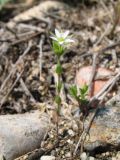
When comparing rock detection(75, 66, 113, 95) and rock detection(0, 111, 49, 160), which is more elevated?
rock detection(75, 66, 113, 95)

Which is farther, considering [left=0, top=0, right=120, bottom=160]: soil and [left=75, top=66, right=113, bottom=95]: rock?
[left=75, top=66, right=113, bottom=95]: rock

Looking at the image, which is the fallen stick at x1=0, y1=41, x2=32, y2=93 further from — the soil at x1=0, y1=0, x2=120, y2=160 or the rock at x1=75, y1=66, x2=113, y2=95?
the rock at x1=75, y1=66, x2=113, y2=95

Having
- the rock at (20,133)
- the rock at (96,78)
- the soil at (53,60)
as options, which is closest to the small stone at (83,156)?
the soil at (53,60)

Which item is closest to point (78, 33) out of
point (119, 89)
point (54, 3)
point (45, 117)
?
point (54, 3)

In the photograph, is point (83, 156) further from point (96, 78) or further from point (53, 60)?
point (53, 60)

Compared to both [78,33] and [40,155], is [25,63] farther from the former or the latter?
[40,155]

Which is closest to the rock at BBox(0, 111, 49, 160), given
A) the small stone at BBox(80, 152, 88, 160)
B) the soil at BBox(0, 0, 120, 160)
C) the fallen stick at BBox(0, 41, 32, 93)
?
the soil at BBox(0, 0, 120, 160)
